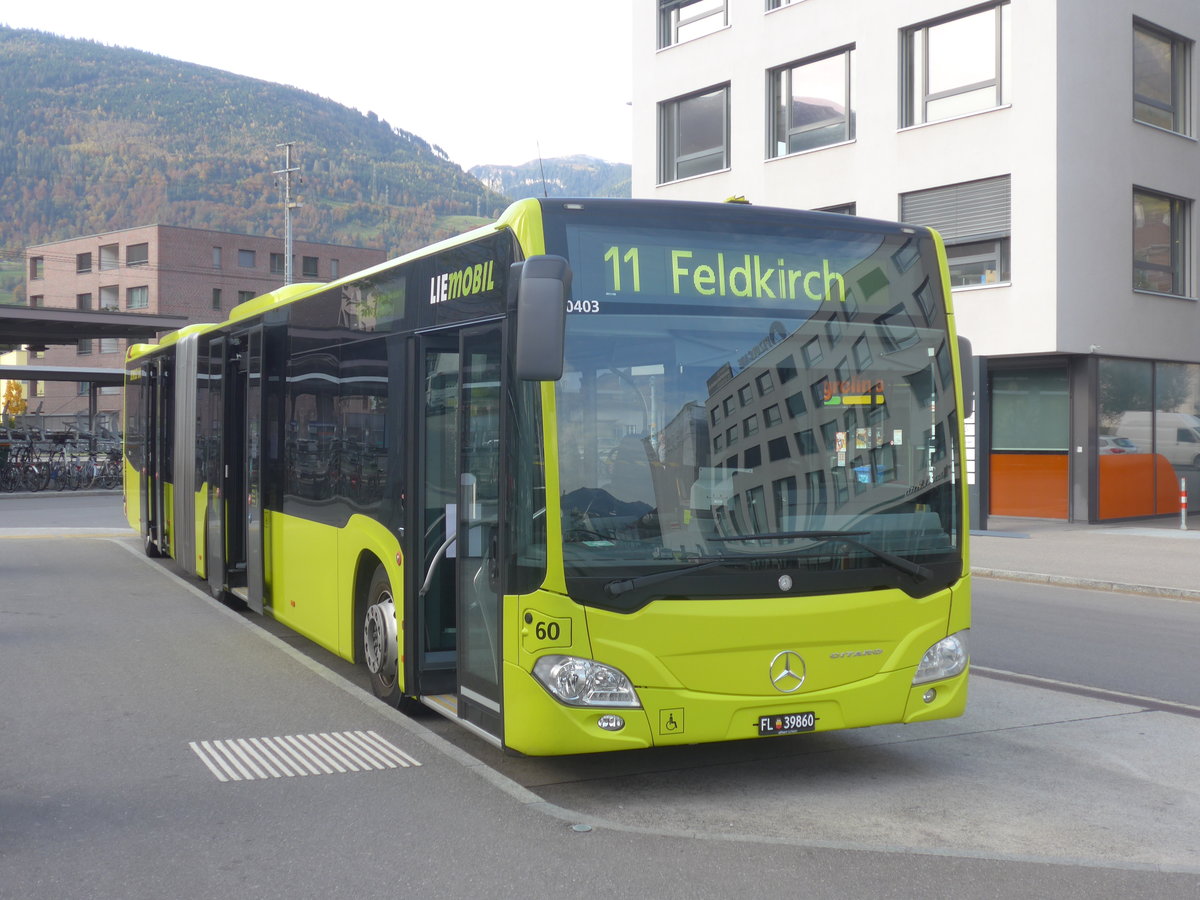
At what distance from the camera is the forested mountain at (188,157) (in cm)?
13862

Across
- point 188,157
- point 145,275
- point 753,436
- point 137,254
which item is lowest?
point 753,436

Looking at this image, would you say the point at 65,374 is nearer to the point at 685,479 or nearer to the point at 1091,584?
the point at 1091,584

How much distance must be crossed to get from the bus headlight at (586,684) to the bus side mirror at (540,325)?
127cm

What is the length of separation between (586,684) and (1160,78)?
24.1 metres

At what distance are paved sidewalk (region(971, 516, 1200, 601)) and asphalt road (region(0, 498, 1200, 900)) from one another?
722 cm

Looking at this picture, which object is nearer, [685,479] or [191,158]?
[685,479]

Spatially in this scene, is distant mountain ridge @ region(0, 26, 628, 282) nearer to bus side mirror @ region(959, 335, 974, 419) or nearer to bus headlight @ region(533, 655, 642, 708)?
bus side mirror @ region(959, 335, 974, 419)

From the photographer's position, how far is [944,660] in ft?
21.2

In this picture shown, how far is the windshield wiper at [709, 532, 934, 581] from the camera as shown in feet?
19.6

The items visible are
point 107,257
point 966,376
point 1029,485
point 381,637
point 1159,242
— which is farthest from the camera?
point 107,257

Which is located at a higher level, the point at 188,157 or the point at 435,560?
the point at 188,157

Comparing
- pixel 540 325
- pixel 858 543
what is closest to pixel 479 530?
pixel 540 325

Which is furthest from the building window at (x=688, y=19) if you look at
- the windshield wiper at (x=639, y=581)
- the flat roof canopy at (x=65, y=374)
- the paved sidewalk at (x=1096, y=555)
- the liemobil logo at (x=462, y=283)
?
the windshield wiper at (x=639, y=581)

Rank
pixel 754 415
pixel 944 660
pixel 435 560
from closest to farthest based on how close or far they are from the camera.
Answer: pixel 754 415 → pixel 944 660 → pixel 435 560
